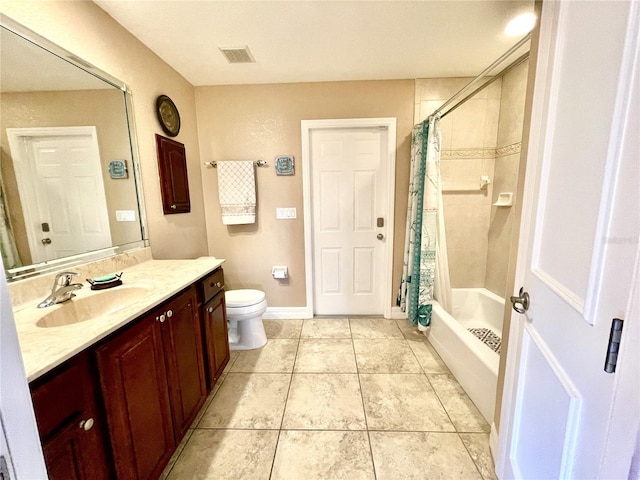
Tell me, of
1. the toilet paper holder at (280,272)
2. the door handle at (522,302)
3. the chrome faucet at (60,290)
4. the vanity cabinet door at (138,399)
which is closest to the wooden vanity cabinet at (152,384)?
the vanity cabinet door at (138,399)

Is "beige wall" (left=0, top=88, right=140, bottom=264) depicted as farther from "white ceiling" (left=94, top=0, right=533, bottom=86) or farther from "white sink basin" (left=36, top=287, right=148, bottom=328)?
"white ceiling" (left=94, top=0, right=533, bottom=86)

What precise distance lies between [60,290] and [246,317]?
122cm

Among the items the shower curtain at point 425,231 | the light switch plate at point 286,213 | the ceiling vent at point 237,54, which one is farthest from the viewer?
the light switch plate at point 286,213

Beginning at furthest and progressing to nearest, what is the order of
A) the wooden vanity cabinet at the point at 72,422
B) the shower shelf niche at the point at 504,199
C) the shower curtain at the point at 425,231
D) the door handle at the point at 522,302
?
the shower shelf niche at the point at 504,199
the shower curtain at the point at 425,231
the door handle at the point at 522,302
the wooden vanity cabinet at the point at 72,422

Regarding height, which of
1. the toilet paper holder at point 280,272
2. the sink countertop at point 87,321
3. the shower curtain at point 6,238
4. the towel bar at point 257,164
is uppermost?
the towel bar at point 257,164

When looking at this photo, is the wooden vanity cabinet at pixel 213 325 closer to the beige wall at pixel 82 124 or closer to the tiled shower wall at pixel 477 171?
the beige wall at pixel 82 124

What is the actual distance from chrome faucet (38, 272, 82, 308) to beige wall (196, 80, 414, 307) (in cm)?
158

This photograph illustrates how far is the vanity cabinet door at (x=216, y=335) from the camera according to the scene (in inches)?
64.5

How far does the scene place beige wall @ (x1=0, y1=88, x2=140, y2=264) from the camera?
3.52 feet

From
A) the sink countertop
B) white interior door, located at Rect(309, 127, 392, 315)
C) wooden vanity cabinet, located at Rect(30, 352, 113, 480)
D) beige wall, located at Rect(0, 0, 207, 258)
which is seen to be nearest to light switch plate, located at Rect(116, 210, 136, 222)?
beige wall, located at Rect(0, 0, 207, 258)

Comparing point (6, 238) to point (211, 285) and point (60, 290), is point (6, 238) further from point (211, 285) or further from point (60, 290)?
point (211, 285)

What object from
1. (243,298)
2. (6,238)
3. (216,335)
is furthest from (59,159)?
(243,298)

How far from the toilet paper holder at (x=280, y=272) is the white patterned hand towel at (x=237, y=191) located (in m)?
0.56

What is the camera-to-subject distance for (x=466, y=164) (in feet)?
8.21
